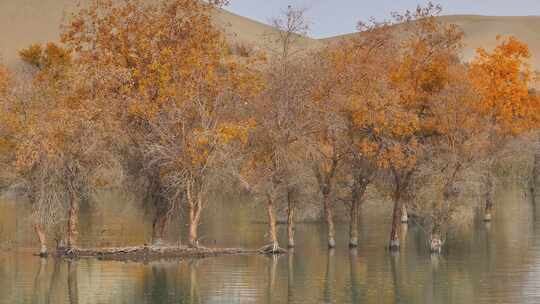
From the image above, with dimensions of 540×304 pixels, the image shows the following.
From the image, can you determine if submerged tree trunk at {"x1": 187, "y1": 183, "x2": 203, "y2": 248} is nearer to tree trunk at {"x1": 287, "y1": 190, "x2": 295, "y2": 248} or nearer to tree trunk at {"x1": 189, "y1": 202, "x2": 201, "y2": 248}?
tree trunk at {"x1": 189, "y1": 202, "x2": 201, "y2": 248}

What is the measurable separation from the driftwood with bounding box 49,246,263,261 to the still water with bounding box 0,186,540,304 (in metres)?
1.17

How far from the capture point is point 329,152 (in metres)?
51.3

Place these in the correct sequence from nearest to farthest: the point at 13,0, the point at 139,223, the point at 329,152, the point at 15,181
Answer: the point at 15,181 < the point at 329,152 < the point at 139,223 < the point at 13,0

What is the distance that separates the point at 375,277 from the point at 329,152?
34.0 ft

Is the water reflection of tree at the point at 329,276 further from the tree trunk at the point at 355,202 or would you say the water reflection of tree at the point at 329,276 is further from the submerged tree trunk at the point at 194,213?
the submerged tree trunk at the point at 194,213

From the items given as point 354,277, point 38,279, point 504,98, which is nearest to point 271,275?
point 354,277

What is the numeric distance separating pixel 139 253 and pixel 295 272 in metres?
8.15

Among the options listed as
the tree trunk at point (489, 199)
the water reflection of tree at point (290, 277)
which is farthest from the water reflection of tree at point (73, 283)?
the tree trunk at point (489, 199)

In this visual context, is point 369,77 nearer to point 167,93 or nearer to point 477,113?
point 477,113

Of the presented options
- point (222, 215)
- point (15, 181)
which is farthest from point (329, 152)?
point (222, 215)

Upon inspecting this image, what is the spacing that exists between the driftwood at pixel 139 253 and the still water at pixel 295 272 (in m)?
1.17

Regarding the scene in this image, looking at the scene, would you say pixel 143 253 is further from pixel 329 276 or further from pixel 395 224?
pixel 395 224

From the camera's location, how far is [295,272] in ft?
143

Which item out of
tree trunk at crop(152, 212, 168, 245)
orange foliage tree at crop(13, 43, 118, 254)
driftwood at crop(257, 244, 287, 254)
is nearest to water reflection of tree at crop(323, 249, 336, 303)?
driftwood at crop(257, 244, 287, 254)
